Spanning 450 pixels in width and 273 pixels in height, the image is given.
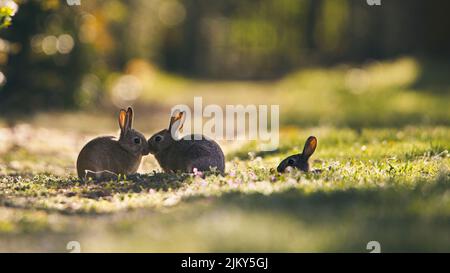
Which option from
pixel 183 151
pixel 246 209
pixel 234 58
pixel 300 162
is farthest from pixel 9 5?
pixel 234 58

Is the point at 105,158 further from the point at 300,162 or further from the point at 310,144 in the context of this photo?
the point at 310,144

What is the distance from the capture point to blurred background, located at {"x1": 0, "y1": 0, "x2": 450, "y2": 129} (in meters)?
20.2

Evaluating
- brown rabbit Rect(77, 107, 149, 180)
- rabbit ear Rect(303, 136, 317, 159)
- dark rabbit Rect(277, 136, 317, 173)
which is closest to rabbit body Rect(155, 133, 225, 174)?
brown rabbit Rect(77, 107, 149, 180)

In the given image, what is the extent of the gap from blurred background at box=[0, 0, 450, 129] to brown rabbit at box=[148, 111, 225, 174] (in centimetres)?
250

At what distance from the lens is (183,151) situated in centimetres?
955

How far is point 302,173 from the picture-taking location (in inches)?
350

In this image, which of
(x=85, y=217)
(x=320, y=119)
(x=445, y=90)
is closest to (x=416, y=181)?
(x=85, y=217)

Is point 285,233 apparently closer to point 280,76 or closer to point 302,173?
point 302,173

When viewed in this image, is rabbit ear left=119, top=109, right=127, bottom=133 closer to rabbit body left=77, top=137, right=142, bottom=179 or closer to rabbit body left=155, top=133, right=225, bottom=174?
rabbit body left=77, top=137, right=142, bottom=179

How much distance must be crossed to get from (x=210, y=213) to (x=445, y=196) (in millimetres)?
2211

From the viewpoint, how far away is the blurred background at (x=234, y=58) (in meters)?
20.2

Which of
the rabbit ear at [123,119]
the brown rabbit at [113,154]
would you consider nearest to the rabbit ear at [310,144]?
the brown rabbit at [113,154]

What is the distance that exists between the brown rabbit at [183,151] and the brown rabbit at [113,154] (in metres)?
0.20
